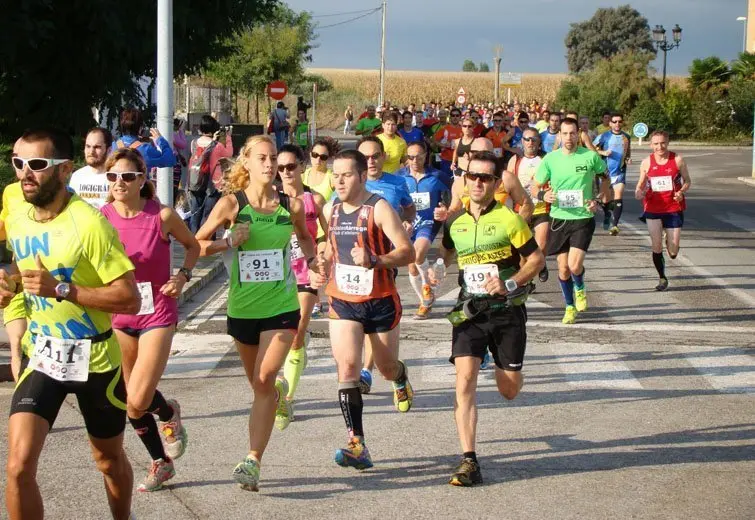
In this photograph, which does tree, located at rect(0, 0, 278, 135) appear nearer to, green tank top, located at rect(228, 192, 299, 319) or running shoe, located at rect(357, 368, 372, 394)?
running shoe, located at rect(357, 368, 372, 394)

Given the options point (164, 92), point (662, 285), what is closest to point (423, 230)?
point (164, 92)

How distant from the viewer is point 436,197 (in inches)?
473

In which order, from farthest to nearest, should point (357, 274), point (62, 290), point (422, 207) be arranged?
point (422, 207) → point (357, 274) → point (62, 290)

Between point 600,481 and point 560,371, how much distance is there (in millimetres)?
3135

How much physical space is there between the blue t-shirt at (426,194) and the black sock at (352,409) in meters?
4.97

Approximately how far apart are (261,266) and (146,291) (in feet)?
2.08

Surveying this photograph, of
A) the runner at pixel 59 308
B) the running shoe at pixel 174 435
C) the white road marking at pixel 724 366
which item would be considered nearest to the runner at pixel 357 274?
the running shoe at pixel 174 435

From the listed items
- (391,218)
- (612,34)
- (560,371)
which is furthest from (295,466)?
(612,34)

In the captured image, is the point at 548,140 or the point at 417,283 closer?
the point at 417,283

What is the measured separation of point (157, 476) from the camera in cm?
638

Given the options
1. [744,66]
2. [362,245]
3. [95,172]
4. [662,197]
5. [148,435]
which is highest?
[744,66]

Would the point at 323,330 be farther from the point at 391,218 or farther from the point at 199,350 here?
the point at 391,218

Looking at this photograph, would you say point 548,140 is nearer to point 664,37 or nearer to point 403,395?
point 403,395

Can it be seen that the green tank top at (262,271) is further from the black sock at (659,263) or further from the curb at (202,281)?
the black sock at (659,263)
